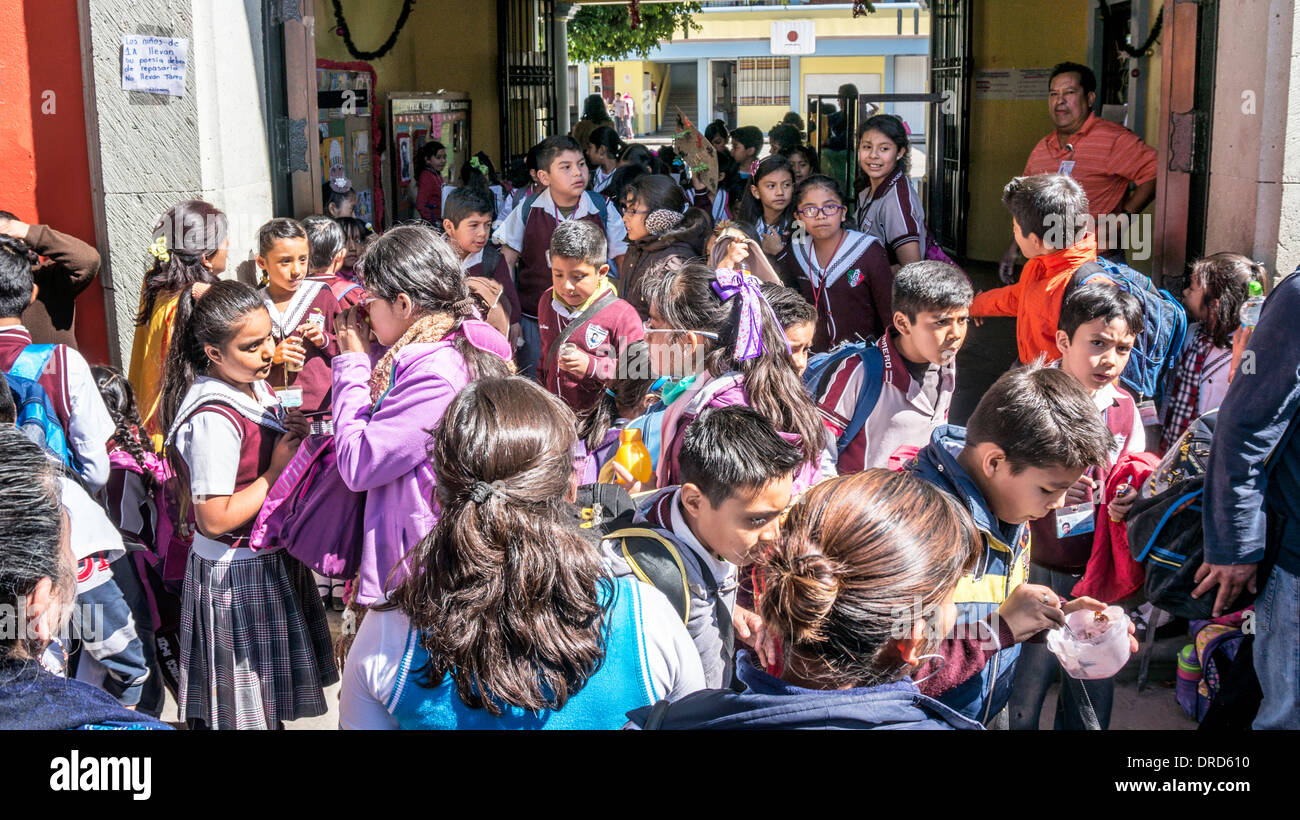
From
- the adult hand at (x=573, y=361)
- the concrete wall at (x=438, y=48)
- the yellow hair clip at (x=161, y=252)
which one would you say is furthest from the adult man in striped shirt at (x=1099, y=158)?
the concrete wall at (x=438, y=48)

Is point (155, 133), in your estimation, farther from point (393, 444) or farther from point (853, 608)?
point (853, 608)

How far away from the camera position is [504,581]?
1864mm

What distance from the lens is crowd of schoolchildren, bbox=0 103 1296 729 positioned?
1.82 metres

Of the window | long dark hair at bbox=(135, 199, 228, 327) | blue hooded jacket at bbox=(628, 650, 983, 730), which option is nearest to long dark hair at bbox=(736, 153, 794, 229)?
long dark hair at bbox=(135, 199, 228, 327)

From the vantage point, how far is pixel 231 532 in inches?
123

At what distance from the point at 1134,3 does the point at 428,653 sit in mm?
7976

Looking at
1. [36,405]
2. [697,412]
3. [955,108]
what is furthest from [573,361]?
[955,108]

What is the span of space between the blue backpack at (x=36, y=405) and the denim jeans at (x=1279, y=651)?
10.7 feet

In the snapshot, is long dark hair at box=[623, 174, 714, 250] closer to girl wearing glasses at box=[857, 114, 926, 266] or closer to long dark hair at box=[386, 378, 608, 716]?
girl wearing glasses at box=[857, 114, 926, 266]

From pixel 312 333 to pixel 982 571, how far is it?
284 cm

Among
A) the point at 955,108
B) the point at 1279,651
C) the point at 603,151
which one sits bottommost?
the point at 1279,651
